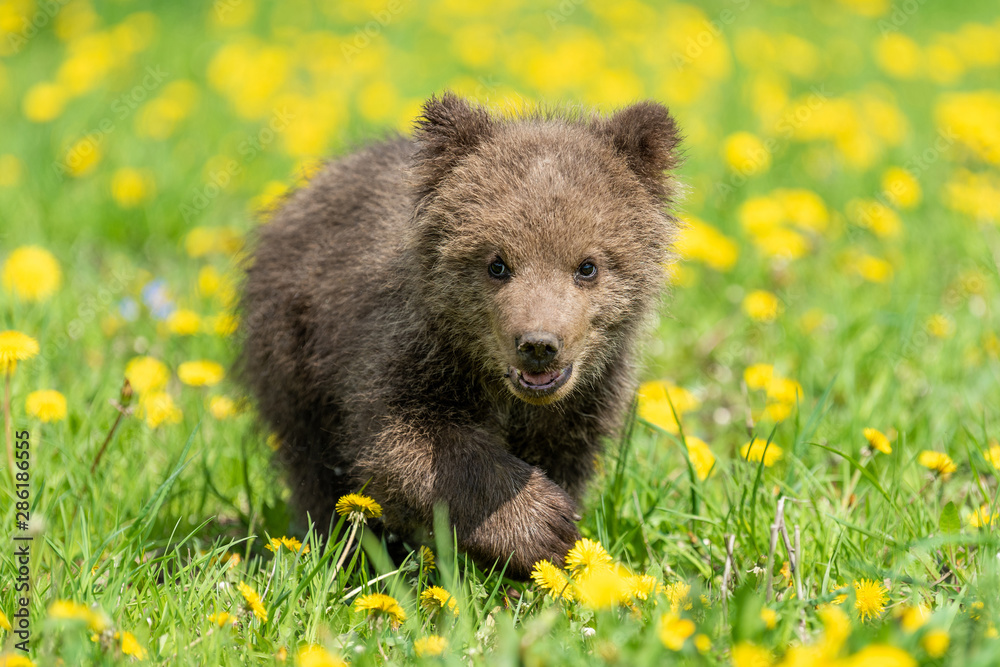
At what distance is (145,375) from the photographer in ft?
15.9

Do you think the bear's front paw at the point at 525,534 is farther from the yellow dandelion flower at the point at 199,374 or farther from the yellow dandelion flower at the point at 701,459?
the yellow dandelion flower at the point at 199,374

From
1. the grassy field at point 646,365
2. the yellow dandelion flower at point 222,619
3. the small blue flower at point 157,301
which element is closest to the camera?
the yellow dandelion flower at point 222,619

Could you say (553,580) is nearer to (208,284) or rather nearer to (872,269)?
(208,284)

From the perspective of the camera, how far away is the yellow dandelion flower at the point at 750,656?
2.48 meters

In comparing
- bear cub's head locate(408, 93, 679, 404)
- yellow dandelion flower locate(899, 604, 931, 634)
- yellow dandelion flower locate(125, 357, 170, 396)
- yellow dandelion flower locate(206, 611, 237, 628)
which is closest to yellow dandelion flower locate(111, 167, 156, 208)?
yellow dandelion flower locate(125, 357, 170, 396)

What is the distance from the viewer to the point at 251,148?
8.27 metres

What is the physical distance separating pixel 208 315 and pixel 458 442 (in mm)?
3017

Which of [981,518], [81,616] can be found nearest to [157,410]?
[81,616]

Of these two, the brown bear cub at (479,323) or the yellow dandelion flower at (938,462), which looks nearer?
the brown bear cub at (479,323)

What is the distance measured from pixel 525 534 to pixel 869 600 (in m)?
1.19

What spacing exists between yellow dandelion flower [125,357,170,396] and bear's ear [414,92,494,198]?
178 centimetres

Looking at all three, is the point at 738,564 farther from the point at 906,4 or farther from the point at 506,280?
the point at 906,4

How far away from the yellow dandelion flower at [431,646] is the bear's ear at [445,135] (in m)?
1.77

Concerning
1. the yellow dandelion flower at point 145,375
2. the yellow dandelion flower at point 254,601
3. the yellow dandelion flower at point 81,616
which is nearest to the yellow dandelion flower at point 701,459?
the yellow dandelion flower at point 254,601
